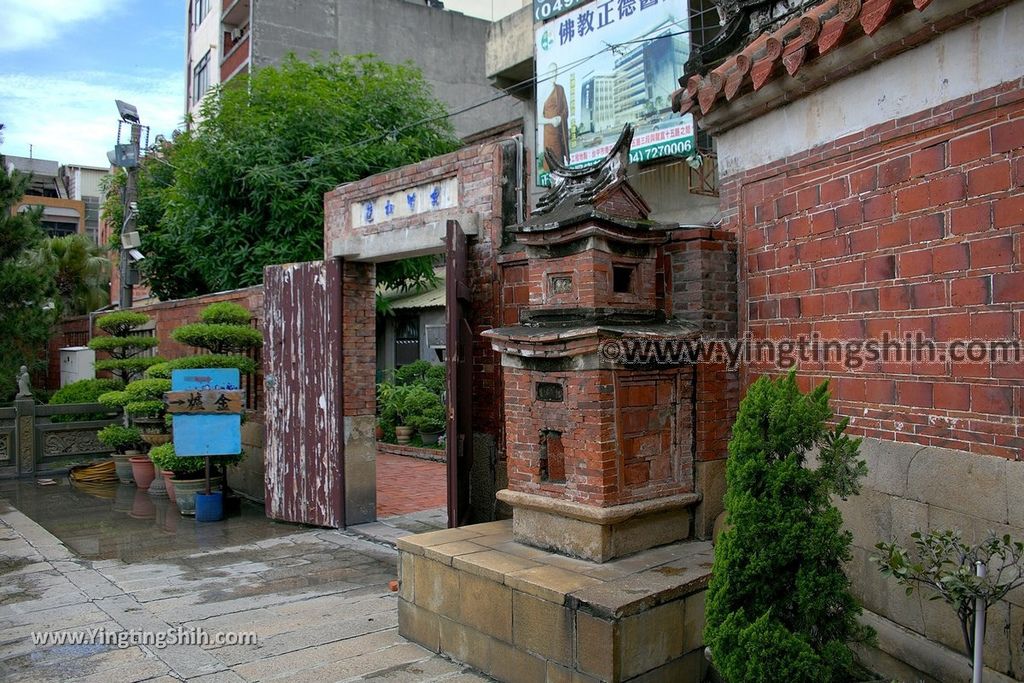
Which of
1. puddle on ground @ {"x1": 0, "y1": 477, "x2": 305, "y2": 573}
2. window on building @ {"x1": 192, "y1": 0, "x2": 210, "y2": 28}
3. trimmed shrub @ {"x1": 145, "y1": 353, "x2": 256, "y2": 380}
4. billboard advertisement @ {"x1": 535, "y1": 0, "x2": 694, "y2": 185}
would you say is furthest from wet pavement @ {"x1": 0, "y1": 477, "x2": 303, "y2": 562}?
window on building @ {"x1": 192, "y1": 0, "x2": 210, "y2": 28}

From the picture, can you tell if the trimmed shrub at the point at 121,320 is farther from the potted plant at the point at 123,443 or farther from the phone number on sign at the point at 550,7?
the phone number on sign at the point at 550,7

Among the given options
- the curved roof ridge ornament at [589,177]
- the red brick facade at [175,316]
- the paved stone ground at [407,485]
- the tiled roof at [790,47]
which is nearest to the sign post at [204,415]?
the red brick facade at [175,316]

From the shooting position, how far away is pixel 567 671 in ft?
14.7

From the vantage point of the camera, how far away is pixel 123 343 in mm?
13289

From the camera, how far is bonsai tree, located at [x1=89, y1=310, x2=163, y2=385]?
13203mm

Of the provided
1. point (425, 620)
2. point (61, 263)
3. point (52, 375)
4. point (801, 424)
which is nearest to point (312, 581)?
point (425, 620)

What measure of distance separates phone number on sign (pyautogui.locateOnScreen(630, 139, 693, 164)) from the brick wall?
644cm

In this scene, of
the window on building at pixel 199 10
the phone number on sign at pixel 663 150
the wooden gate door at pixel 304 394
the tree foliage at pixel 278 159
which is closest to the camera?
the wooden gate door at pixel 304 394

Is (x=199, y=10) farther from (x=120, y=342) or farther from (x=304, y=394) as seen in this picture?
(x=304, y=394)

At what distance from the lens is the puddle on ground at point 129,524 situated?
8.34 metres

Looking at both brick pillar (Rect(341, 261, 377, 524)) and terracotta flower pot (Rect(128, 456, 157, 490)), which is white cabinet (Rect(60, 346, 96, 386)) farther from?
brick pillar (Rect(341, 261, 377, 524))

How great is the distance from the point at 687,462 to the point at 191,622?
3.85 m

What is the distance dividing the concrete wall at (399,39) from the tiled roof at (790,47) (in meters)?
15.8

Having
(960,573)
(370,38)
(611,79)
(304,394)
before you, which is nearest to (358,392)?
(304,394)
